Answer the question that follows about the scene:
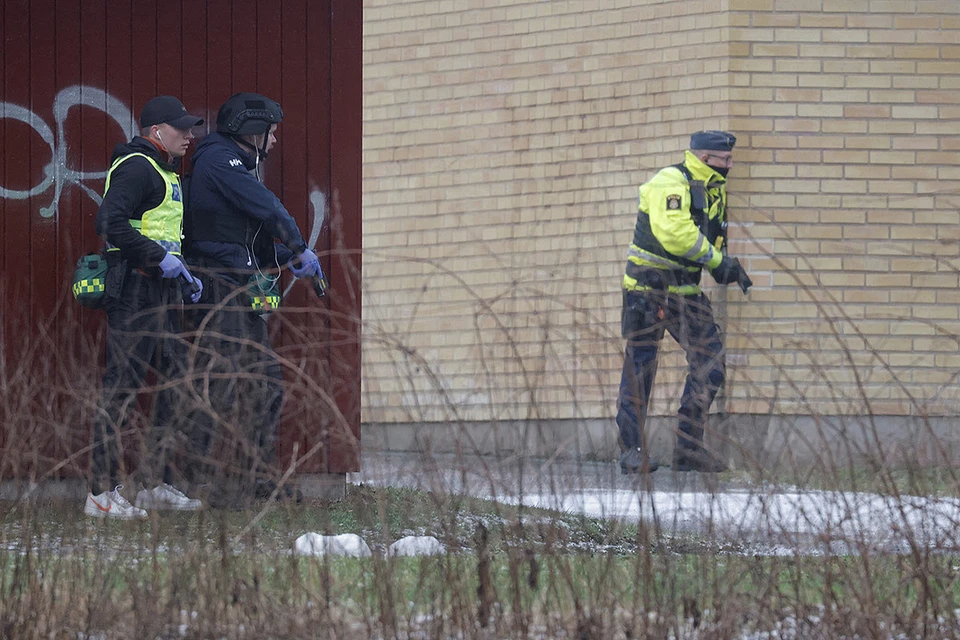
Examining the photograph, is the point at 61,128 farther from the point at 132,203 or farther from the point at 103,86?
the point at 132,203

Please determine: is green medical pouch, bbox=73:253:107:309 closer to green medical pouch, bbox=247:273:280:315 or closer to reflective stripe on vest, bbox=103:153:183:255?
reflective stripe on vest, bbox=103:153:183:255

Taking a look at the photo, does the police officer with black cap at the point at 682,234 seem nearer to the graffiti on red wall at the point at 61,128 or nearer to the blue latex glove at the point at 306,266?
the blue latex glove at the point at 306,266

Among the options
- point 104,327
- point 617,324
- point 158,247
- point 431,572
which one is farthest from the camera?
point 617,324

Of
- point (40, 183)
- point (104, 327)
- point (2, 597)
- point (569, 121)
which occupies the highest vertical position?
point (569, 121)

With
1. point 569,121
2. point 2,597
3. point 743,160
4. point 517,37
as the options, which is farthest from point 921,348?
point 2,597

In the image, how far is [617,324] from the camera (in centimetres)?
1004

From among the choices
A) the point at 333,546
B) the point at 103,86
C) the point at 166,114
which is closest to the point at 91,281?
the point at 166,114

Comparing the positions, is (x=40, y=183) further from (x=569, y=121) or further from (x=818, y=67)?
(x=818, y=67)

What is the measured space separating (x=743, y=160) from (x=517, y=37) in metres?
1.93

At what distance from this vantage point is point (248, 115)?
716cm

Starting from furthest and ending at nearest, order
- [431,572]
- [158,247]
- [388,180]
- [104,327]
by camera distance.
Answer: [388,180], [104,327], [158,247], [431,572]

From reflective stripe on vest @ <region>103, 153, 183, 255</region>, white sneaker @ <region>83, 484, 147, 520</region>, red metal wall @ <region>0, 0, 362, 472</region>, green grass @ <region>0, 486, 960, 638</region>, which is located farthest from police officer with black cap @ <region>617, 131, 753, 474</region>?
green grass @ <region>0, 486, 960, 638</region>

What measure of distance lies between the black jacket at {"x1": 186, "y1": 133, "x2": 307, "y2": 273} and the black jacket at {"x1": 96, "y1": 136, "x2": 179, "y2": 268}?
0.24 m

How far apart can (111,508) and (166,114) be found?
206 centimetres
